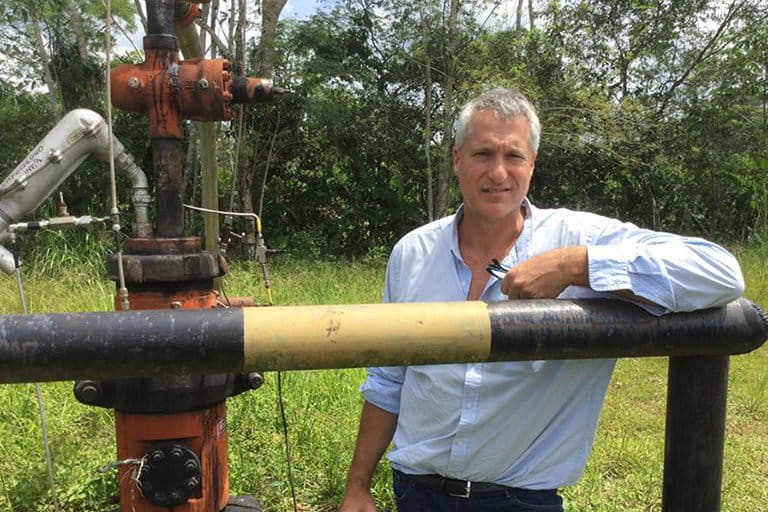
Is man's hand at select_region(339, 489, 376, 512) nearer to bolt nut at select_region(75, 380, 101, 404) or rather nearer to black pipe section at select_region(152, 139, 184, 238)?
bolt nut at select_region(75, 380, 101, 404)

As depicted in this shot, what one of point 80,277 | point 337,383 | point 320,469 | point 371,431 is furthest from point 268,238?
point 371,431

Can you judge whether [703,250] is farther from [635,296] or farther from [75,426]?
[75,426]

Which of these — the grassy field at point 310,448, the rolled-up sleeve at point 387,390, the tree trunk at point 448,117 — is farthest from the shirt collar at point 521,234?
the tree trunk at point 448,117

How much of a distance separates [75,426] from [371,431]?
1970 mm

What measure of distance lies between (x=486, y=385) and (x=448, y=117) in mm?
9317

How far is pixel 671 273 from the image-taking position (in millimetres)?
896

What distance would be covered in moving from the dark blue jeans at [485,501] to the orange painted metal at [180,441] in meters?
0.45

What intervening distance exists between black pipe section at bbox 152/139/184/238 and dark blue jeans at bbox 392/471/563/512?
2.60ft

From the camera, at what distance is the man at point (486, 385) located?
51.0 inches

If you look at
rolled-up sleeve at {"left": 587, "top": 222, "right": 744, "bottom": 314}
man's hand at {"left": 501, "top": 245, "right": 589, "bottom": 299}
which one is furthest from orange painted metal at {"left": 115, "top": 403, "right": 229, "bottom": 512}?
rolled-up sleeve at {"left": 587, "top": 222, "right": 744, "bottom": 314}

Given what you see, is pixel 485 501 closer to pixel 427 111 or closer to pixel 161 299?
pixel 161 299

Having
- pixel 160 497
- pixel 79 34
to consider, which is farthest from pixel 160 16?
pixel 79 34

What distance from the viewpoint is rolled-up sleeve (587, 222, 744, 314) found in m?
0.87

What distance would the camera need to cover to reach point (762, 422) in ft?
11.4
